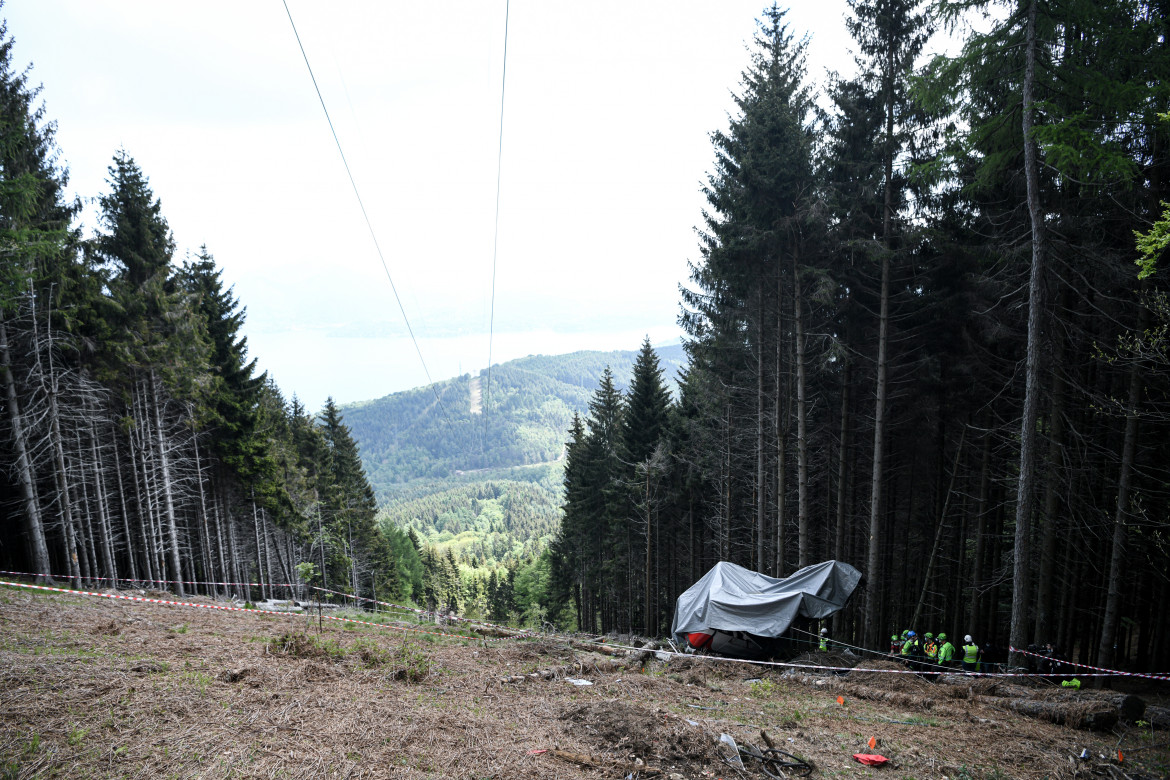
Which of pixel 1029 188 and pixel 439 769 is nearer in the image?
pixel 439 769

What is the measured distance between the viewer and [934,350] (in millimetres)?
14828

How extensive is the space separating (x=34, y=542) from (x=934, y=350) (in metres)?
28.5

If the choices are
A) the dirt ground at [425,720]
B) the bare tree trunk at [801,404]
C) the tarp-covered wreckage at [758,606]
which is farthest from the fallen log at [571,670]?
the bare tree trunk at [801,404]

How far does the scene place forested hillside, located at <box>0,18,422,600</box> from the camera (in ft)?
48.0

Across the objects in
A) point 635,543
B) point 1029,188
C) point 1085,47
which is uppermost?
point 1085,47

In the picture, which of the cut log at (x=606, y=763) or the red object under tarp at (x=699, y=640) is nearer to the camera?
the cut log at (x=606, y=763)

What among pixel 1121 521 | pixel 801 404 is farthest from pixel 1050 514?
pixel 801 404

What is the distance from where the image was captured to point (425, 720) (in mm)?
5918

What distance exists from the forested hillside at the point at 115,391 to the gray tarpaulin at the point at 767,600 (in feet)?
32.3

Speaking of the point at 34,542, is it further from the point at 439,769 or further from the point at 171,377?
the point at 439,769

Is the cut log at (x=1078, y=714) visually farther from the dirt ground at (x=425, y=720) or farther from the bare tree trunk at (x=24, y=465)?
the bare tree trunk at (x=24, y=465)

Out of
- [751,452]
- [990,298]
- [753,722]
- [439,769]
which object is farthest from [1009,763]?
[751,452]

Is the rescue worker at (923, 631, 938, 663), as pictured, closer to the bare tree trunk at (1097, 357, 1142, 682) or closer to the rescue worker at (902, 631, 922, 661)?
the rescue worker at (902, 631, 922, 661)

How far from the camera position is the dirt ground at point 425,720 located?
466 cm
